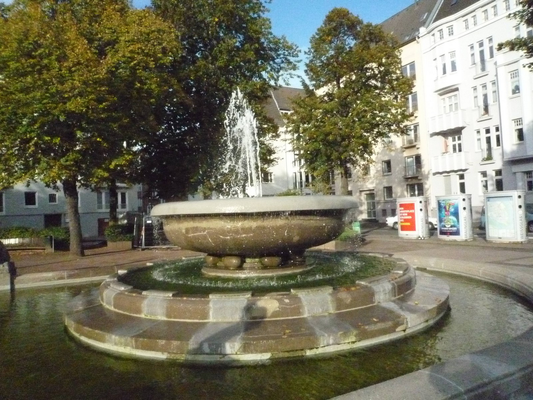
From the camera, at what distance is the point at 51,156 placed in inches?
768

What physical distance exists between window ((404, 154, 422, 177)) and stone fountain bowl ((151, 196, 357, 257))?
38.8 metres

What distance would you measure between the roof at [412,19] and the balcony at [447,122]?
8660 millimetres

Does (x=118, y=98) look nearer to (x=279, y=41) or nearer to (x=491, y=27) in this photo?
(x=279, y=41)

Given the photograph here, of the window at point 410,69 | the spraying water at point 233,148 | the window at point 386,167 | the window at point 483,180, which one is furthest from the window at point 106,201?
the window at point 483,180

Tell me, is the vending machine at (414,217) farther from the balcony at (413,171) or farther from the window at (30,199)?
the window at (30,199)

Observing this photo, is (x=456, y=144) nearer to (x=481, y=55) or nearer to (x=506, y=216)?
(x=481, y=55)

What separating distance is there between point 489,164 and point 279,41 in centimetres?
1981

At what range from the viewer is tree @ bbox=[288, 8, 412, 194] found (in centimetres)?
2914

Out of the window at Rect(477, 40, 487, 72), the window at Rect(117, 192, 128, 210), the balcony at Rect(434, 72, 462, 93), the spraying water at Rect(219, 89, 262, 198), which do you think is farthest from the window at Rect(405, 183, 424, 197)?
the window at Rect(117, 192, 128, 210)

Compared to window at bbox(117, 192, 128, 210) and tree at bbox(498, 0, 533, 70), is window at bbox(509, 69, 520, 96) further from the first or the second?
window at bbox(117, 192, 128, 210)

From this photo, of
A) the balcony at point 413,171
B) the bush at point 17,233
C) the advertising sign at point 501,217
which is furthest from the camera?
the balcony at point 413,171

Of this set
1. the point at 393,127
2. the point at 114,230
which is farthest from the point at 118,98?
the point at 393,127

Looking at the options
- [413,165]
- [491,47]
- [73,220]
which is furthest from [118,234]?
[491,47]

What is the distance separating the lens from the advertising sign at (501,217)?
20094mm
